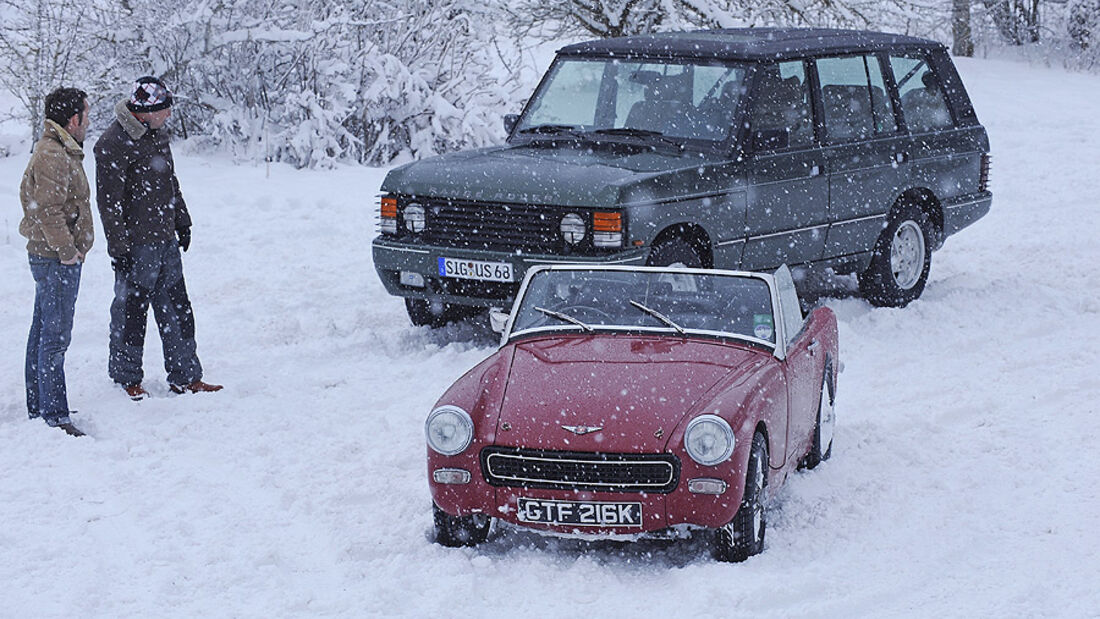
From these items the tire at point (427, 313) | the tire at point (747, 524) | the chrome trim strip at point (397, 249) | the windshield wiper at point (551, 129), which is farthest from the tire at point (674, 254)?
the tire at point (747, 524)

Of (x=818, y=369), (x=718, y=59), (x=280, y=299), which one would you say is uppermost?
(x=718, y=59)

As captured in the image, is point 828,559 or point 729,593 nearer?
point 729,593

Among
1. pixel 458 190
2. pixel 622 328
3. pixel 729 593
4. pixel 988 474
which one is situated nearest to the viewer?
pixel 729 593

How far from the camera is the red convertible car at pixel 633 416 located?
584 centimetres

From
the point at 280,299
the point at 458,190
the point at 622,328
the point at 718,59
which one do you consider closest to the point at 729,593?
the point at 622,328

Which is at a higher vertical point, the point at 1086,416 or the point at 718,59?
the point at 718,59

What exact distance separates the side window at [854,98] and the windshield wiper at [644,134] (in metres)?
1.45

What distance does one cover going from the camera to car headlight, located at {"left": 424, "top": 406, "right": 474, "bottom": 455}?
237 inches

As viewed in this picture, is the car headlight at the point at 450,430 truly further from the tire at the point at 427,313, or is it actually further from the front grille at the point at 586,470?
the tire at the point at 427,313

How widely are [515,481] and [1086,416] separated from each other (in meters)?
3.99

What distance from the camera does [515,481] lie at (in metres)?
5.94

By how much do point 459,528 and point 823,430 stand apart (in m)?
2.21

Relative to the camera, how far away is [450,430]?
19.9 ft

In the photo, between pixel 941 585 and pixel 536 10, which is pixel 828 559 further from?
pixel 536 10
